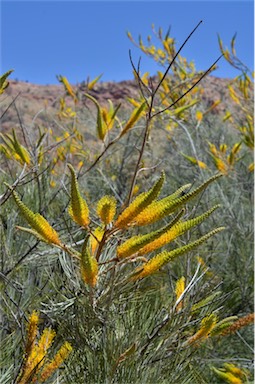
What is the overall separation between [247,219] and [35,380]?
251 centimetres

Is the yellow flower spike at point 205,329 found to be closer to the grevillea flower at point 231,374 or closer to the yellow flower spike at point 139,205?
the yellow flower spike at point 139,205

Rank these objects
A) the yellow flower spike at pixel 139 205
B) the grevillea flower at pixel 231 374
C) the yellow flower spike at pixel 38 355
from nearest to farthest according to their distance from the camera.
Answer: the yellow flower spike at pixel 139 205, the yellow flower spike at pixel 38 355, the grevillea flower at pixel 231 374

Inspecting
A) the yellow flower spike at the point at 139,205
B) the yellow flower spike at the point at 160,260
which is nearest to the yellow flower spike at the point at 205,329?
the yellow flower spike at the point at 160,260

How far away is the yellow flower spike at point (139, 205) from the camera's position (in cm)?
85

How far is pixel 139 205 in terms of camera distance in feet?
2.88

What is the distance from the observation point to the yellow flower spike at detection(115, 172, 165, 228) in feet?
2.79

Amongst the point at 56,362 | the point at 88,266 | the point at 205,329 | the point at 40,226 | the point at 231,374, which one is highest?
→ the point at 40,226

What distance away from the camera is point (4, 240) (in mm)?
1578

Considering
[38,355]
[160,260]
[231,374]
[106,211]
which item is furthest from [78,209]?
[231,374]

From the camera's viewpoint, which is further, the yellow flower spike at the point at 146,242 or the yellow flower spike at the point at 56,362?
the yellow flower spike at the point at 56,362

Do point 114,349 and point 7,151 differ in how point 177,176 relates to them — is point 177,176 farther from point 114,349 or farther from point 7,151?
point 114,349

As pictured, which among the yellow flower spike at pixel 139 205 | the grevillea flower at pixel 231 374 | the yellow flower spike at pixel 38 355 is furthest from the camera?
the grevillea flower at pixel 231 374

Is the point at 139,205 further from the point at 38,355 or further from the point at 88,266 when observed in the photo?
the point at 38,355

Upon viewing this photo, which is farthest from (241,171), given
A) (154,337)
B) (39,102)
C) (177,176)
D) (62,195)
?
(39,102)
